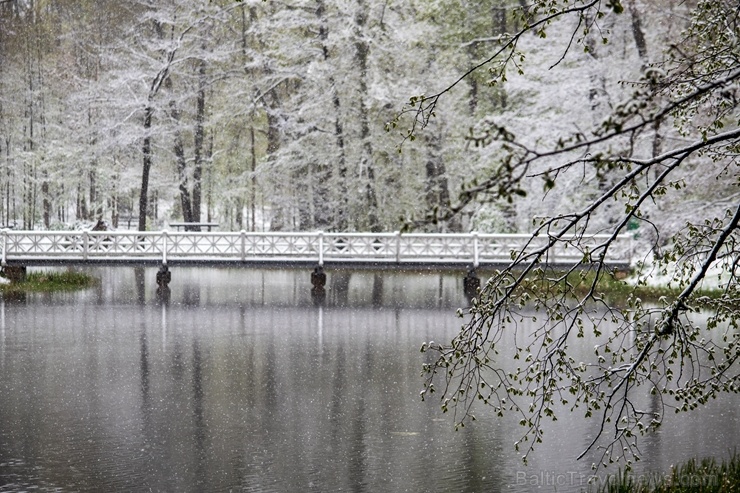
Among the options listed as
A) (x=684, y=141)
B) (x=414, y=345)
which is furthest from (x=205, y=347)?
(x=684, y=141)

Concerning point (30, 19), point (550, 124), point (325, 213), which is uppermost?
point (30, 19)

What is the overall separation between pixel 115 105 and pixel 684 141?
72.0 feet

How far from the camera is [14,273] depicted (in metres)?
27.1

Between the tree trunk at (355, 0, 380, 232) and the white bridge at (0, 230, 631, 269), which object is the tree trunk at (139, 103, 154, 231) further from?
the white bridge at (0, 230, 631, 269)

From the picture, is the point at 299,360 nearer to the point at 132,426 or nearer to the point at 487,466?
the point at 132,426

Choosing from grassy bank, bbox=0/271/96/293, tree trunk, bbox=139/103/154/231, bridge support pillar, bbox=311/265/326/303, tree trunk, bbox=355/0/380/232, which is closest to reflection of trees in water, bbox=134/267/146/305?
grassy bank, bbox=0/271/96/293

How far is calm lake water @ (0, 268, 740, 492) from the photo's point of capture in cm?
938

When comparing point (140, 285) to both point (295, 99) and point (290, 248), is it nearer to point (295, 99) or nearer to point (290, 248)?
point (290, 248)

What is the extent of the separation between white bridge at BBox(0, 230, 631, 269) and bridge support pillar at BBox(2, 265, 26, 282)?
0.24 metres

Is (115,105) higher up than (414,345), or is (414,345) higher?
(115,105)

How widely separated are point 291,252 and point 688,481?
64.6 feet

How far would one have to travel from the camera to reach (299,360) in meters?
15.9

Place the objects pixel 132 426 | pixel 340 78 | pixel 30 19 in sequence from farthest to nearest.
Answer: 1. pixel 30 19
2. pixel 340 78
3. pixel 132 426

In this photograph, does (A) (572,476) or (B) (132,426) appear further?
(B) (132,426)
